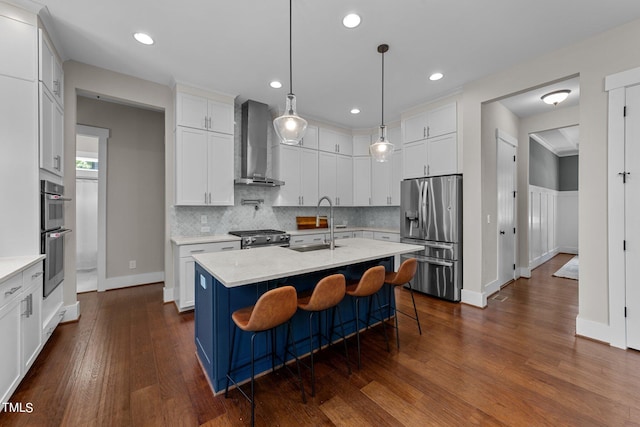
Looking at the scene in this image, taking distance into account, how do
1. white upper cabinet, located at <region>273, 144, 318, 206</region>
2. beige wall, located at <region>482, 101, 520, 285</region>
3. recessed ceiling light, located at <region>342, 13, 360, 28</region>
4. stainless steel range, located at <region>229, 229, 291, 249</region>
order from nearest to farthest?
recessed ceiling light, located at <region>342, 13, 360, 28</region>, beige wall, located at <region>482, 101, 520, 285</region>, stainless steel range, located at <region>229, 229, 291, 249</region>, white upper cabinet, located at <region>273, 144, 318, 206</region>

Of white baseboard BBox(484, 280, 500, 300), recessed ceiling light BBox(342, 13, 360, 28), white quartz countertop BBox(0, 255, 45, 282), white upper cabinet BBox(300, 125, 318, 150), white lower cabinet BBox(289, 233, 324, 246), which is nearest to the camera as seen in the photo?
white quartz countertop BBox(0, 255, 45, 282)

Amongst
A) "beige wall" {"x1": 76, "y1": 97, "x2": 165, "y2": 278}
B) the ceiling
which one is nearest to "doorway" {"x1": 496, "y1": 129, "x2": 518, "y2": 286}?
the ceiling

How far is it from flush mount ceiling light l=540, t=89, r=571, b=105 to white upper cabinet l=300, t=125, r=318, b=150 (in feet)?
11.7

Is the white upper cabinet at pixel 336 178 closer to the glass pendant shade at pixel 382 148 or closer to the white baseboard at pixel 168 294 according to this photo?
the glass pendant shade at pixel 382 148

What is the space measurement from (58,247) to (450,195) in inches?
184

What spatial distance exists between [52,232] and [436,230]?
14.7 ft

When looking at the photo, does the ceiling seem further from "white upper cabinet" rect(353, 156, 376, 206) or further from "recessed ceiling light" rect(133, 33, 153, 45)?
"white upper cabinet" rect(353, 156, 376, 206)

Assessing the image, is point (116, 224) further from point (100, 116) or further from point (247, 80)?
point (247, 80)

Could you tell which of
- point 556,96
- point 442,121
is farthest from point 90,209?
point 556,96

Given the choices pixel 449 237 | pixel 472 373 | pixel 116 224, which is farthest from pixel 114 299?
pixel 449 237

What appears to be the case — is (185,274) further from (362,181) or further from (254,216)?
(362,181)

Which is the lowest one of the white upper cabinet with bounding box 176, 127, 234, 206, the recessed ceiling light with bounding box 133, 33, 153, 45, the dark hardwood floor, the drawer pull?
the dark hardwood floor

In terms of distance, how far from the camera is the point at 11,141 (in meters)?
2.18

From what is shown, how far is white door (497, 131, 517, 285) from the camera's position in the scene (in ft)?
13.8
